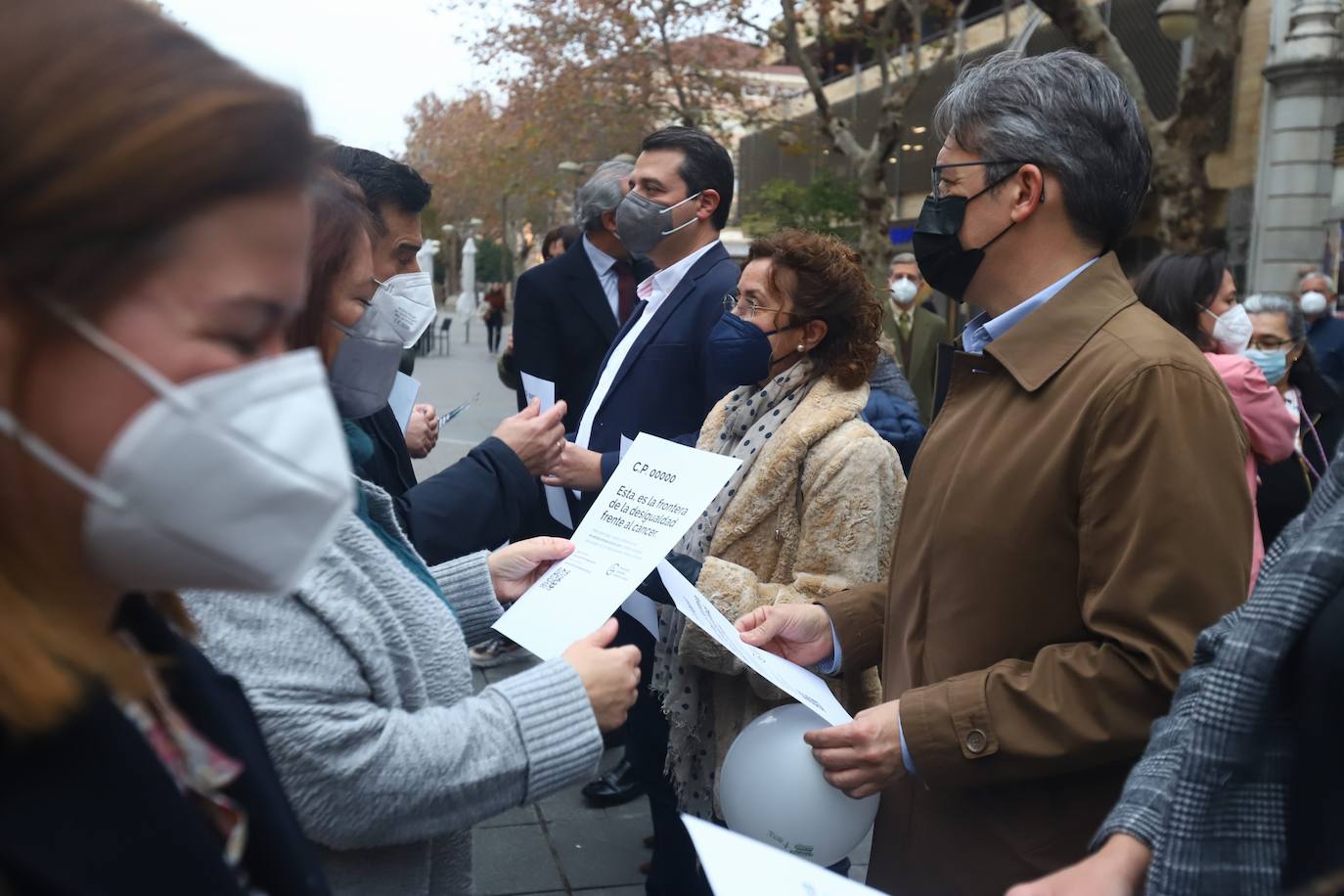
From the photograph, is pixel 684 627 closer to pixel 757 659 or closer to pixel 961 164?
A: pixel 757 659

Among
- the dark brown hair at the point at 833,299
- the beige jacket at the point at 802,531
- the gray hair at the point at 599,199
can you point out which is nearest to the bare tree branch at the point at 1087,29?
the gray hair at the point at 599,199

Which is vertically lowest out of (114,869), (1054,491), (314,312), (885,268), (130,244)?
(885,268)

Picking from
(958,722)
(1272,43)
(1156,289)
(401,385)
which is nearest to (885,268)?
(1272,43)

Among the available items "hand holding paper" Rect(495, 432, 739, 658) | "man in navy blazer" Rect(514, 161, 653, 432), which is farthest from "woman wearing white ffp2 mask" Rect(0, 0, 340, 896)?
"man in navy blazer" Rect(514, 161, 653, 432)

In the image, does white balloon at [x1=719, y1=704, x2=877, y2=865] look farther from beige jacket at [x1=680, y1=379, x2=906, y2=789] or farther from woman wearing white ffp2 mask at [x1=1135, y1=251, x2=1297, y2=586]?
woman wearing white ffp2 mask at [x1=1135, y1=251, x2=1297, y2=586]

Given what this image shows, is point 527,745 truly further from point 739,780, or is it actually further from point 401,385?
point 401,385

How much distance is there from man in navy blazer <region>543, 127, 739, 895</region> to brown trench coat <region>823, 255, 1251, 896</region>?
54.2 inches

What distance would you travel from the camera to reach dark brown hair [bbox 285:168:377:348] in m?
1.83

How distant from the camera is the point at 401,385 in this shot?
3.00 m

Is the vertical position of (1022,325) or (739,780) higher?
(1022,325)

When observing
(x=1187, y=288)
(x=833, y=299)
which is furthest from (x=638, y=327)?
(x=1187, y=288)

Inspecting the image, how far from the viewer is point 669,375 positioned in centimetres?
386

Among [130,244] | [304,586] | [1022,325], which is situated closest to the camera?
[130,244]

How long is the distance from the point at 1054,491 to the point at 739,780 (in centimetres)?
90
